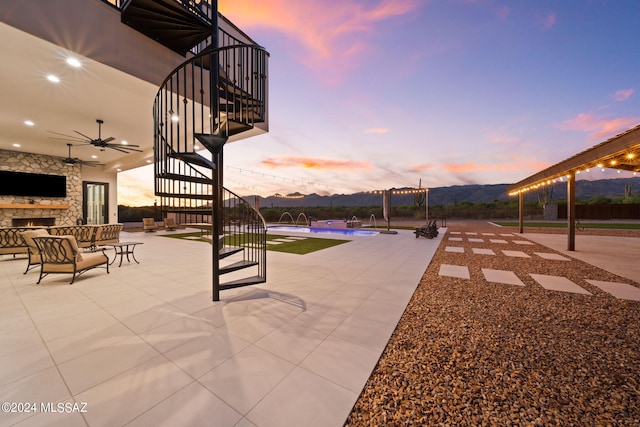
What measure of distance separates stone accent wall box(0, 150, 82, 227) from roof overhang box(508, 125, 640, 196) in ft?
59.0

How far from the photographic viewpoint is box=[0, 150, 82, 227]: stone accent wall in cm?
850

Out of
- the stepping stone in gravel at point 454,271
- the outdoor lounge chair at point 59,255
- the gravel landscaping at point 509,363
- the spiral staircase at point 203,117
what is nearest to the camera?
the gravel landscaping at point 509,363

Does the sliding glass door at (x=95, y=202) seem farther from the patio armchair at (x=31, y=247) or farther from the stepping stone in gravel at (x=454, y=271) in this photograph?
the stepping stone in gravel at (x=454, y=271)

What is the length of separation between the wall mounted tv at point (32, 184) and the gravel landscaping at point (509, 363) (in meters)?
14.1

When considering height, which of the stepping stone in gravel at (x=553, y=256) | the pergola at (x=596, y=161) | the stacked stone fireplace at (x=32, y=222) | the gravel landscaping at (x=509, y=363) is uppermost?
the pergola at (x=596, y=161)

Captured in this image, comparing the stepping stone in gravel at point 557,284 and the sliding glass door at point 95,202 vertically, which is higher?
the sliding glass door at point 95,202

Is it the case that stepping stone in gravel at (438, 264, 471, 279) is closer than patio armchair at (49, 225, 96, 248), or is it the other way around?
stepping stone in gravel at (438, 264, 471, 279)

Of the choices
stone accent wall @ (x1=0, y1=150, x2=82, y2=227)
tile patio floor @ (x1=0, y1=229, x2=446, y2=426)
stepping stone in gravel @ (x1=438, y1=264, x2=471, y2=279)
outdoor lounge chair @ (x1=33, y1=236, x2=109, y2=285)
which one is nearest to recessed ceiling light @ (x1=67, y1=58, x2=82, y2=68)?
outdoor lounge chair @ (x1=33, y1=236, x2=109, y2=285)

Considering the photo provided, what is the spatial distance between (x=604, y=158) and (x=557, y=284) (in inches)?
139

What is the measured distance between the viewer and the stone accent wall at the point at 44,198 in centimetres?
850

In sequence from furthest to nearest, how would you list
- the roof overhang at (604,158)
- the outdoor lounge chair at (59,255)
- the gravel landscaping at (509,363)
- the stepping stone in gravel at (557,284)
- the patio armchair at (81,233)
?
the patio armchair at (81,233) < the roof overhang at (604,158) < the outdoor lounge chair at (59,255) < the stepping stone in gravel at (557,284) < the gravel landscaping at (509,363)

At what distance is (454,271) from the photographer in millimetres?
4426

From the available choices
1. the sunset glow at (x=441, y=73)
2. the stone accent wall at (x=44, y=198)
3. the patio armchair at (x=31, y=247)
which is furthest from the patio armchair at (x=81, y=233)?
the sunset glow at (x=441, y=73)

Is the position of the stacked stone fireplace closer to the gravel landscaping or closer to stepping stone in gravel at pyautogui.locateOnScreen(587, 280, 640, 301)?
the gravel landscaping
